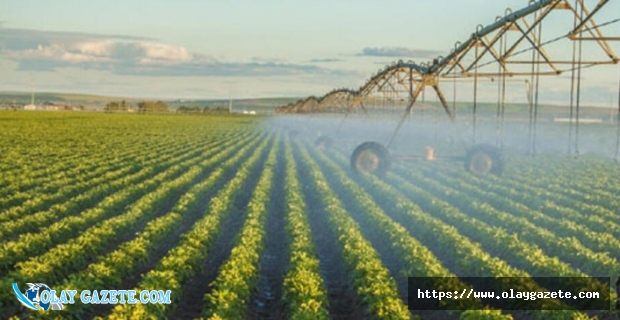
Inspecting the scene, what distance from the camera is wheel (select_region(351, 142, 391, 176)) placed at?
92.5 feet

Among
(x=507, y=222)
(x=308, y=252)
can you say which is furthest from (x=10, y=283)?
(x=507, y=222)

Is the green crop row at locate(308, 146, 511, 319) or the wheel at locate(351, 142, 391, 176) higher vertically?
the wheel at locate(351, 142, 391, 176)

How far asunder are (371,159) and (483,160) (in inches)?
165

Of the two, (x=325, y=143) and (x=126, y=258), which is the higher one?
(x=325, y=143)

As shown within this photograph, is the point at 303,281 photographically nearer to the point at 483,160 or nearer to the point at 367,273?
the point at 367,273

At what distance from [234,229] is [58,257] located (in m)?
6.21

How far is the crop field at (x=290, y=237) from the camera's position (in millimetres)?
11945

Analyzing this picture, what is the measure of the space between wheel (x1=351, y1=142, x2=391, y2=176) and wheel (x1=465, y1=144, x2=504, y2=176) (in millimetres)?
3026

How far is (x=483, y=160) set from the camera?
94.1ft

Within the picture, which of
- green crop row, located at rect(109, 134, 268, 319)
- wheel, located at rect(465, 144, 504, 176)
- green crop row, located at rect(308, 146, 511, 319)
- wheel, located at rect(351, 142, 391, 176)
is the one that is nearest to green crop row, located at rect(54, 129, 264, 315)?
green crop row, located at rect(109, 134, 268, 319)

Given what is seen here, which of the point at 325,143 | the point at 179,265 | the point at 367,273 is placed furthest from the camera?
the point at 325,143

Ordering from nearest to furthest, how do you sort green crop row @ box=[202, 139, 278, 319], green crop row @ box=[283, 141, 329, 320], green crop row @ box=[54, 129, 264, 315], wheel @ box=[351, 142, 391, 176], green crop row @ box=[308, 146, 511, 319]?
green crop row @ box=[283, 141, 329, 320]
green crop row @ box=[202, 139, 278, 319]
green crop row @ box=[54, 129, 264, 315]
green crop row @ box=[308, 146, 511, 319]
wheel @ box=[351, 142, 391, 176]

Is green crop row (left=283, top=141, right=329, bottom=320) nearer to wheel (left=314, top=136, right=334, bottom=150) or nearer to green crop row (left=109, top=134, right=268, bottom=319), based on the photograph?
green crop row (left=109, top=134, right=268, bottom=319)

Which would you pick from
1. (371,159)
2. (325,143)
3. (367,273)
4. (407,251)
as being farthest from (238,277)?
(325,143)
